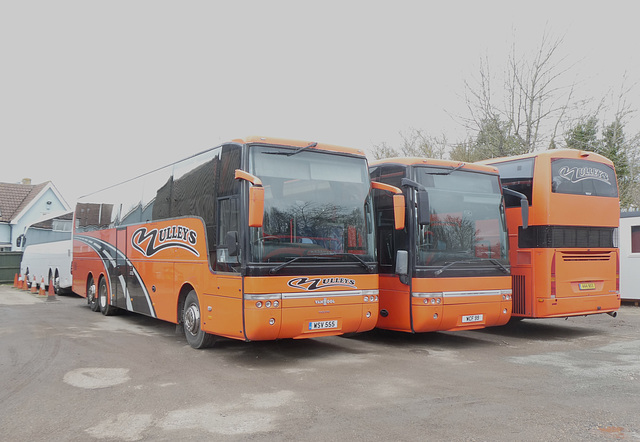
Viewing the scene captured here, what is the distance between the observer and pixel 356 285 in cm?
909

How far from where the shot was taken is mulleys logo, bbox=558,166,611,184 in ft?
37.1

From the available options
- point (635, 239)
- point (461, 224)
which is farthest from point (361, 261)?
point (635, 239)

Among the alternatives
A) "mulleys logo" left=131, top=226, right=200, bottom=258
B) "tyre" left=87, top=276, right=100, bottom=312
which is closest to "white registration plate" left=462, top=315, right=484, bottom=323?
"mulleys logo" left=131, top=226, right=200, bottom=258

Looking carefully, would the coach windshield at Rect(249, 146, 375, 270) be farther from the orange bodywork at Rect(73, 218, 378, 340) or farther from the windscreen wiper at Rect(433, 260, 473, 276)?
the windscreen wiper at Rect(433, 260, 473, 276)

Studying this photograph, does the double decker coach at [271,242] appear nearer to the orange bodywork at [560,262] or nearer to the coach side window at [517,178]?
the coach side window at [517,178]

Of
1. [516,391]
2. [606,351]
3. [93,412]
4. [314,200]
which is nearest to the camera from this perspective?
[93,412]

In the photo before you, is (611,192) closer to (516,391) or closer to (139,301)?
(516,391)

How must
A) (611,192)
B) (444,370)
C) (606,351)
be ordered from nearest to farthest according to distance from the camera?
(444,370), (606,351), (611,192)

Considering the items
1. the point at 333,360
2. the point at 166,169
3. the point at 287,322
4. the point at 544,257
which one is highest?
the point at 166,169

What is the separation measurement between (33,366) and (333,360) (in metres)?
4.32

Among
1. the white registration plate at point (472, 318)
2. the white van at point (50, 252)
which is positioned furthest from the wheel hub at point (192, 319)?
the white van at point (50, 252)

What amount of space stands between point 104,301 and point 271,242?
844 centimetres

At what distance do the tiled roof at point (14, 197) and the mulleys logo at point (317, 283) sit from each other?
37.7 meters

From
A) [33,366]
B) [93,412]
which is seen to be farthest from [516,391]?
[33,366]
